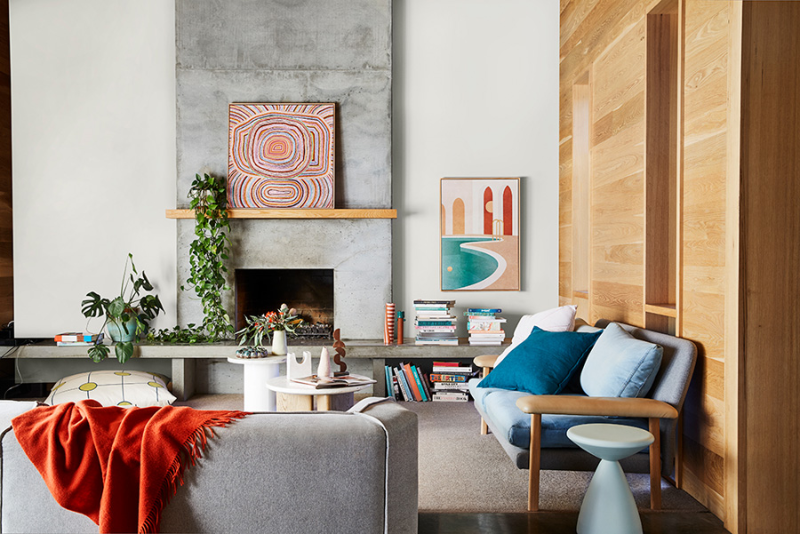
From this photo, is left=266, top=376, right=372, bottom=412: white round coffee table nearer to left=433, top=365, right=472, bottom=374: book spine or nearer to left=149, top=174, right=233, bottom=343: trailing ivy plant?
left=433, top=365, right=472, bottom=374: book spine

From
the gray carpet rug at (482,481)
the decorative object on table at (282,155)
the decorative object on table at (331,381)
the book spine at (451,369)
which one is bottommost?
the gray carpet rug at (482,481)

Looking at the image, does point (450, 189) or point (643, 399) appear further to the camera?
point (450, 189)

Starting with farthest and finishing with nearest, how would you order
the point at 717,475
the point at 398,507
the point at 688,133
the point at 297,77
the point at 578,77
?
the point at 297,77 < the point at 578,77 < the point at 688,133 < the point at 717,475 < the point at 398,507

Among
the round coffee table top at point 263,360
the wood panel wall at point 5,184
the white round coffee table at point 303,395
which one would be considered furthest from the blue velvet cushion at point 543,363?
the wood panel wall at point 5,184

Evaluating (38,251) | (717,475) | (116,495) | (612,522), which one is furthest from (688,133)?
(38,251)

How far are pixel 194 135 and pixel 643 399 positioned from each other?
4151mm

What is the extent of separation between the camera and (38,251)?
5.45 meters

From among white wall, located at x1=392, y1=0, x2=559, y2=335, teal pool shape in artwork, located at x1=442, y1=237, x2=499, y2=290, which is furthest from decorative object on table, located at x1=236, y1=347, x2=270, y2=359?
white wall, located at x1=392, y1=0, x2=559, y2=335

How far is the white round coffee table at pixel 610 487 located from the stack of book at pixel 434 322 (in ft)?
8.32

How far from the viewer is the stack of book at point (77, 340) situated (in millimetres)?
5094

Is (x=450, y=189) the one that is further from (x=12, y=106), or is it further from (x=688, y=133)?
(x=12, y=106)

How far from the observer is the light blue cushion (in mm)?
2928

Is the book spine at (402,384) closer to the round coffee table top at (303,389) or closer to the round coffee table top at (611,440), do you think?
the round coffee table top at (303,389)

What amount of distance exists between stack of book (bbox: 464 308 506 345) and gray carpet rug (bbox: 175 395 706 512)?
36.2 inches
